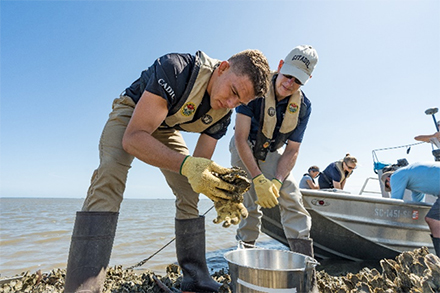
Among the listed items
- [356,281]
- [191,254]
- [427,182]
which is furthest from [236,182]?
[427,182]

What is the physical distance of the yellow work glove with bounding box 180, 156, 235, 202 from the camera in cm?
155

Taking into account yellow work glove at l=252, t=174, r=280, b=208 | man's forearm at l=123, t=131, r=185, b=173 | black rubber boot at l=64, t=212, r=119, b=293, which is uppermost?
man's forearm at l=123, t=131, r=185, b=173

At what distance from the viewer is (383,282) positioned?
5.88ft

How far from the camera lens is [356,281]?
6.61 feet

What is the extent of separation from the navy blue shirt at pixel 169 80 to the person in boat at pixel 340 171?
4.78 m

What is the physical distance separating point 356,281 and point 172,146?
71.6 inches

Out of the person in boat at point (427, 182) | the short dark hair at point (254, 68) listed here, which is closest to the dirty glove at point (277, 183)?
the short dark hair at point (254, 68)

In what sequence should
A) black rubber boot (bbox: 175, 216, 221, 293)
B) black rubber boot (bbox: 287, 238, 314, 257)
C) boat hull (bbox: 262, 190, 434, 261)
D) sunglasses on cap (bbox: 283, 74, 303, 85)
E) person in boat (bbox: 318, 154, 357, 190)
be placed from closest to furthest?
black rubber boot (bbox: 175, 216, 221, 293), black rubber boot (bbox: 287, 238, 314, 257), sunglasses on cap (bbox: 283, 74, 303, 85), boat hull (bbox: 262, 190, 434, 261), person in boat (bbox: 318, 154, 357, 190)

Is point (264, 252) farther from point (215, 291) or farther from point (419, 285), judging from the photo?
point (419, 285)

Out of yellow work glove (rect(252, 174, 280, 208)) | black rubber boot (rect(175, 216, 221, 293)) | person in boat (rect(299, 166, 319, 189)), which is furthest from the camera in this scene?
person in boat (rect(299, 166, 319, 189))

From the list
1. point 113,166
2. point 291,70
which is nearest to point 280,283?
point 113,166

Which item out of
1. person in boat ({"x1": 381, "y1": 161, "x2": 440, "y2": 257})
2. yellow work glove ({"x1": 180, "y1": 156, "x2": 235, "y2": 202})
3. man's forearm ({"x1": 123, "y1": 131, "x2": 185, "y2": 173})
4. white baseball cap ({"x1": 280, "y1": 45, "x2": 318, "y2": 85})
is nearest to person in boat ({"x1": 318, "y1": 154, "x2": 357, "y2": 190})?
person in boat ({"x1": 381, "y1": 161, "x2": 440, "y2": 257})

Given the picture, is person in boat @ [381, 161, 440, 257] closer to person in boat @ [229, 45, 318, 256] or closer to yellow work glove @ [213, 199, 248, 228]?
person in boat @ [229, 45, 318, 256]

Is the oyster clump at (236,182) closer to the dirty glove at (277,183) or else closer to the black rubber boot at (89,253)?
the black rubber boot at (89,253)
